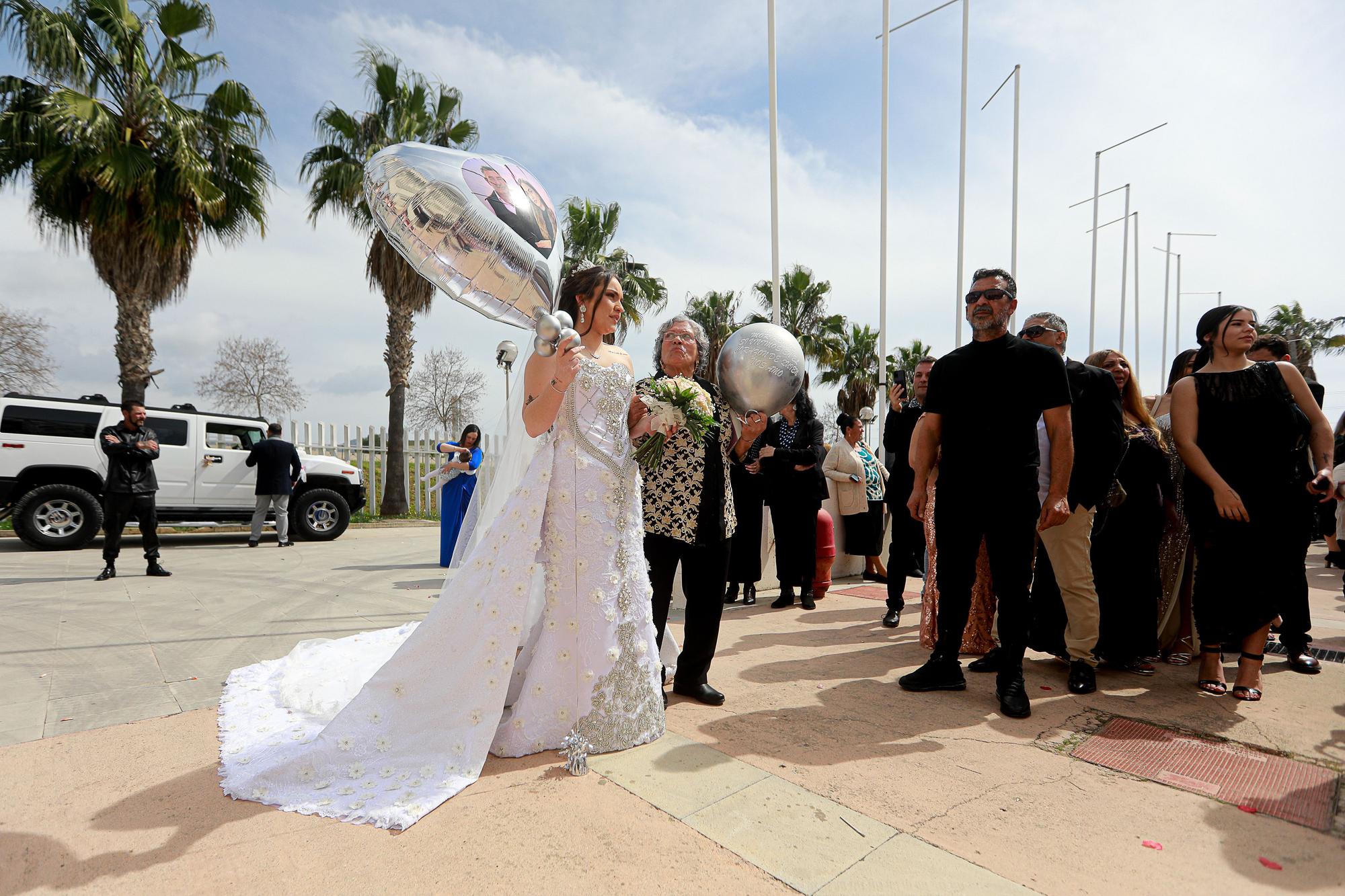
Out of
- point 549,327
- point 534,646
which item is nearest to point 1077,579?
point 534,646

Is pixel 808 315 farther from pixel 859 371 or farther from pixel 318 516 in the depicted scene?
pixel 318 516

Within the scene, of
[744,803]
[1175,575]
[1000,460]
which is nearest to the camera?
[744,803]

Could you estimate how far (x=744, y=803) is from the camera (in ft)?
7.62

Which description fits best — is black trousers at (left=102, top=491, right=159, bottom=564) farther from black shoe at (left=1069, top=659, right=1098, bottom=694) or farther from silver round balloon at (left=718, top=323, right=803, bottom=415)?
black shoe at (left=1069, top=659, right=1098, bottom=694)

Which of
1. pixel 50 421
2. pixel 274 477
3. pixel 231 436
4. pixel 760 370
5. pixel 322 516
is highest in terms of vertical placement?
pixel 760 370

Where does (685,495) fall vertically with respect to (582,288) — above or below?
below

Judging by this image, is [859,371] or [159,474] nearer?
[159,474]

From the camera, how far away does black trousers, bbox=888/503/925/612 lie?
5285 millimetres

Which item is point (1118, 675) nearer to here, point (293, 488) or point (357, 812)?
point (357, 812)

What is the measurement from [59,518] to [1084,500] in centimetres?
1156

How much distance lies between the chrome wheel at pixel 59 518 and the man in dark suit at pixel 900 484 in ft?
33.4

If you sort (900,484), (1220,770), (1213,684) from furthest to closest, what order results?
(900,484) → (1213,684) → (1220,770)

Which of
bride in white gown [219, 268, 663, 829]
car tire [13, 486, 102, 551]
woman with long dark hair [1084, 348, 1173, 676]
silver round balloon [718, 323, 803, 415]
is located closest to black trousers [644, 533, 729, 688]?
bride in white gown [219, 268, 663, 829]

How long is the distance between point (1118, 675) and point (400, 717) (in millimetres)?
3685
